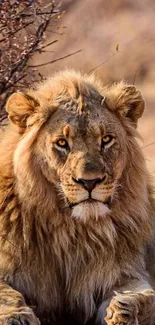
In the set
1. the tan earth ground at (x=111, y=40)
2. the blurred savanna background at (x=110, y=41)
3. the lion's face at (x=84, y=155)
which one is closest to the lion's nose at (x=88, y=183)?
the lion's face at (x=84, y=155)

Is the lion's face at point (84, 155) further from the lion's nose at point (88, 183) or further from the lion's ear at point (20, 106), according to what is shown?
the lion's ear at point (20, 106)

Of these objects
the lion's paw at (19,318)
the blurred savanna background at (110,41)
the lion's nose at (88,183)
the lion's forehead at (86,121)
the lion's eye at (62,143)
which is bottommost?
the lion's paw at (19,318)

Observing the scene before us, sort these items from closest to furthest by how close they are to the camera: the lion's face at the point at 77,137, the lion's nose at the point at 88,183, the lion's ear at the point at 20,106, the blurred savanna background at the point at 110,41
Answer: the lion's nose at the point at 88,183
the lion's face at the point at 77,137
the lion's ear at the point at 20,106
the blurred savanna background at the point at 110,41

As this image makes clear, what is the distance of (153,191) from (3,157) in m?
0.99

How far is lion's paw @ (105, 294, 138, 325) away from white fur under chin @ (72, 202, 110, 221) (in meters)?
0.48

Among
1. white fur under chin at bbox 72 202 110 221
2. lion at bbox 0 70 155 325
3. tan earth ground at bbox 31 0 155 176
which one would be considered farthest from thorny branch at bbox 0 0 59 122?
tan earth ground at bbox 31 0 155 176

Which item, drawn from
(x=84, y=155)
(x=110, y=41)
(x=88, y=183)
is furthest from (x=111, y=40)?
(x=88, y=183)

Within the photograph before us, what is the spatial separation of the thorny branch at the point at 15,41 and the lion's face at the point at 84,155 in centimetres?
148

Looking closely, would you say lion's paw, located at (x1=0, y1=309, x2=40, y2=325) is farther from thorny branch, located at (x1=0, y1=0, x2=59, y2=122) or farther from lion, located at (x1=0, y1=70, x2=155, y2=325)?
thorny branch, located at (x1=0, y1=0, x2=59, y2=122)

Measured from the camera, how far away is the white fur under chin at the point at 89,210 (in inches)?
208

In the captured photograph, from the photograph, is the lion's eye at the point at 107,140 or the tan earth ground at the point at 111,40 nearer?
the lion's eye at the point at 107,140

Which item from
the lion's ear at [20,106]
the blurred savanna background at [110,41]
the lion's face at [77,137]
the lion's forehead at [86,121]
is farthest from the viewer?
the blurred savanna background at [110,41]

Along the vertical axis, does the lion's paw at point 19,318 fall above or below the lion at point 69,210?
below

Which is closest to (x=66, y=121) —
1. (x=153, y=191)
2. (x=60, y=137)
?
(x=60, y=137)
